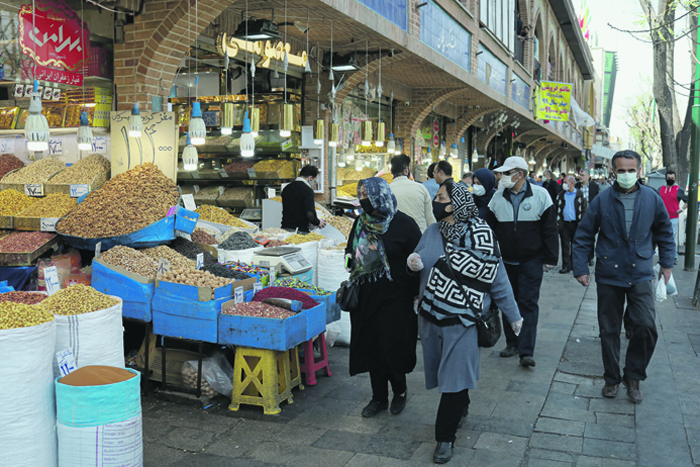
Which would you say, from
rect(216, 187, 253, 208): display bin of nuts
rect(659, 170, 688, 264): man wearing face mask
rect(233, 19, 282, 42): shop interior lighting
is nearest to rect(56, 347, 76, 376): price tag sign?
rect(233, 19, 282, 42): shop interior lighting

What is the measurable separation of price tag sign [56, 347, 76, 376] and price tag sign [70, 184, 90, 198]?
10.6 feet

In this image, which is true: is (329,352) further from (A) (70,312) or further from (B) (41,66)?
(B) (41,66)

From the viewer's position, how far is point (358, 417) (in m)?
4.51

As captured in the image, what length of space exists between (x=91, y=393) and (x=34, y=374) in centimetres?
31

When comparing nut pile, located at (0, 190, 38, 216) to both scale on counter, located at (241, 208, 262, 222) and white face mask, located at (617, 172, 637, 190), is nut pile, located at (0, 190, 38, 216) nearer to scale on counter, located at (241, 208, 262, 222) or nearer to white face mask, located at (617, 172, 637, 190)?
scale on counter, located at (241, 208, 262, 222)

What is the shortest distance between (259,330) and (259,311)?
204 mm

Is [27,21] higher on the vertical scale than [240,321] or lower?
higher

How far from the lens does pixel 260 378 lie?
15.0 ft

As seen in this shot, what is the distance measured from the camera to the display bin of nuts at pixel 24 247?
18.0 feet

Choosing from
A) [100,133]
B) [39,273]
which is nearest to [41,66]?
[100,133]

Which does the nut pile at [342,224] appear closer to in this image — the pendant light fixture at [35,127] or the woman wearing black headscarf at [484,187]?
the woman wearing black headscarf at [484,187]

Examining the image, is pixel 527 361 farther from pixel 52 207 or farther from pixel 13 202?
pixel 13 202

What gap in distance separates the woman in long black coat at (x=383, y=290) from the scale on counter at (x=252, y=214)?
725 centimetres

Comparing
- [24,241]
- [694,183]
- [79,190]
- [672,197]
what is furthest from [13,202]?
[694,183]
